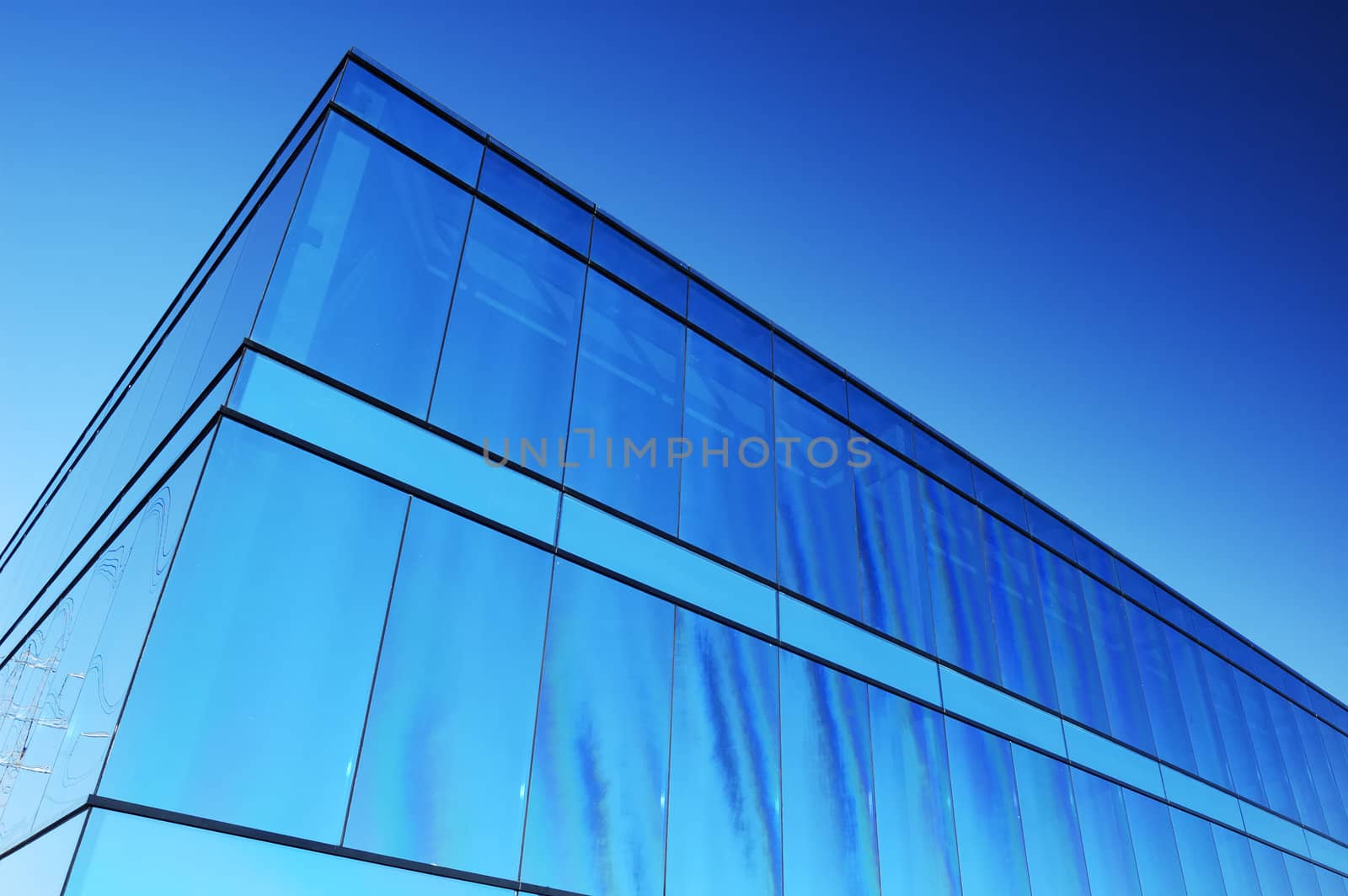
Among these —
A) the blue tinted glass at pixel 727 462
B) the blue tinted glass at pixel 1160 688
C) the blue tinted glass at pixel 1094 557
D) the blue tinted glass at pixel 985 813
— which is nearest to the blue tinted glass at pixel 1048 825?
the blue tinted glass at pixel 985 813

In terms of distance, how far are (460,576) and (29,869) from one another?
426cm

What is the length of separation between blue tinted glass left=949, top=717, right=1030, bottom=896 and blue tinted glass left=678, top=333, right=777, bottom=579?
4568 millimetres

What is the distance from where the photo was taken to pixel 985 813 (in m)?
15.1

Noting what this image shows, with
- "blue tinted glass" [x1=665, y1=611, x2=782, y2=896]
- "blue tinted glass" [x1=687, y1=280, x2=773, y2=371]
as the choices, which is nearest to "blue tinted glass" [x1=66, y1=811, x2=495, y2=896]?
"blue tinted glass" [x1=665, y1=611, x2=782, y2=896]

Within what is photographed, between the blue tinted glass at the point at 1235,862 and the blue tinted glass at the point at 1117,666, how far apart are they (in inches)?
101

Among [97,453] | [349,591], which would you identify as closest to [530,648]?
[349,591]

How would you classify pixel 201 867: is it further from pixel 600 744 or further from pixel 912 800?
pixel 912 800

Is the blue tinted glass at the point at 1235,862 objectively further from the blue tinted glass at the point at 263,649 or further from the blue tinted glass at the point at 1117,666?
the blue tinted glass at the point at 263,649

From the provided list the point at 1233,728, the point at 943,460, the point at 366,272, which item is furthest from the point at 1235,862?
the point at 366,272

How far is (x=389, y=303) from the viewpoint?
10945mm

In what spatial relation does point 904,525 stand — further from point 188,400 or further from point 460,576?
point 188,400

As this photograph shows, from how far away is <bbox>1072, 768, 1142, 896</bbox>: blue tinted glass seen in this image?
55.1ft

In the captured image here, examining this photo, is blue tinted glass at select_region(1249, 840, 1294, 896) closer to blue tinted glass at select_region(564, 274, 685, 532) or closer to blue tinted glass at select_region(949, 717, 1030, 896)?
blue tinted glass at select_region(949, 717, 1030, 896)

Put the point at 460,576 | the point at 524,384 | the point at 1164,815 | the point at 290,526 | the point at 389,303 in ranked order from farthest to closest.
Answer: the point at 1164,815 → the point at 524,384 → the point at 389,303 → the point at 460,576 → the point at 290,526
